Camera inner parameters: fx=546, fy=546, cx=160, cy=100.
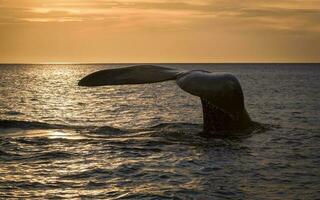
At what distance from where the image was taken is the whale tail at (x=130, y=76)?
11.2 meters

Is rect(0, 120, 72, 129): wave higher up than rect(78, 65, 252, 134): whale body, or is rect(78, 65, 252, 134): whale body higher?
rect(78, 65, 252, 134): whale body

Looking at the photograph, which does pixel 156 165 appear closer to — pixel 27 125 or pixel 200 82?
pixel 200 82

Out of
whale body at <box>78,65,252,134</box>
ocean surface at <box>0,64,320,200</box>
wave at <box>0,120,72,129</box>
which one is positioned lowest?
ocean surface at <box>0,64,320,200</box>

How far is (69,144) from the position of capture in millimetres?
14531

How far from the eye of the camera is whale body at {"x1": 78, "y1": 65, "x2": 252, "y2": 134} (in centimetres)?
1057

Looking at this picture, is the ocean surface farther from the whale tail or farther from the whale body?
the whale tail

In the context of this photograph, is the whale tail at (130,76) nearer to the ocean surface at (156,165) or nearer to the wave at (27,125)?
the ocean surface at (156,165)

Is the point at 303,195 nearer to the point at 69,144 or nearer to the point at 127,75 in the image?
the point at 127,75

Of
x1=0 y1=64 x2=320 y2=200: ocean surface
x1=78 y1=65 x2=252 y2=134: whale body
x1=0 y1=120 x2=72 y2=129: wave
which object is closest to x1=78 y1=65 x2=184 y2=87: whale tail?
x1=78 y1=65 x2=252 y2=134: whale body

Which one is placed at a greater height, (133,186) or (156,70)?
(156,70)

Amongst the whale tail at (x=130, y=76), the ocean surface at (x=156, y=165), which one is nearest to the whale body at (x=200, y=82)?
the whale tail at (x=130, y=76)

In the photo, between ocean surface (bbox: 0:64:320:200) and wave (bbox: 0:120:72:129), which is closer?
ocean surface (bbox: 0:64:320:200)

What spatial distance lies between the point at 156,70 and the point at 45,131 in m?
6.71

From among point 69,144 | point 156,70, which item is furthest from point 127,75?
point 69,144
